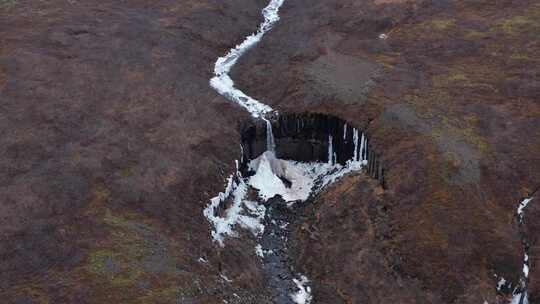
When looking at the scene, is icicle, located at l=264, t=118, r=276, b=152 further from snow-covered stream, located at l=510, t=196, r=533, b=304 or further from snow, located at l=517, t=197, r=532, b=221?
snow-covered stream, located at l=510, t=196, r=533, b=304

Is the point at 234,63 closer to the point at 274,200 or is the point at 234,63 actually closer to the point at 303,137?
the point at 303,137

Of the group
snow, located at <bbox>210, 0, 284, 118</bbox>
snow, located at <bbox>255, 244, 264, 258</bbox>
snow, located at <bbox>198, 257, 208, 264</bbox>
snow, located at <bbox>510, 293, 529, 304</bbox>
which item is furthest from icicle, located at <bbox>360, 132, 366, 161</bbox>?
snow, located at <bbox>198, 257, 208, 264</bbox>

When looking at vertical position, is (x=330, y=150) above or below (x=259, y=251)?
above

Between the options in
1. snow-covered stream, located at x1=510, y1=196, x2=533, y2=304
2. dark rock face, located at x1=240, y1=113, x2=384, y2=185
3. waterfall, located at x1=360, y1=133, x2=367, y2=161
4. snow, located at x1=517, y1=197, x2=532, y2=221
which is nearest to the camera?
snow-covered stream, located at x1=510, y1=196, x2=533, y2=304

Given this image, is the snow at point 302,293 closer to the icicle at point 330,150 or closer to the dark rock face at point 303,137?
the dark rock face at point 303,137

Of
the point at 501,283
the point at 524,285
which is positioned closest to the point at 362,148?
the point at 501,283

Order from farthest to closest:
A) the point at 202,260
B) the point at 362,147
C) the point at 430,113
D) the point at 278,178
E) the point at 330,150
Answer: the point at 330,150 → the point at 278,178 → the point at 362,147 → the point at 430,113 → the point at 202,260

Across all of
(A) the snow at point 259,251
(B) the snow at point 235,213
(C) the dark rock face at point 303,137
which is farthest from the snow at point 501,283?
(B) the snow at point 235,213
